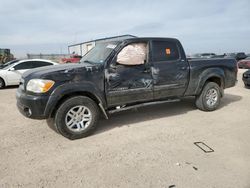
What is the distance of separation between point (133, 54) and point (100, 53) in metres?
0.78

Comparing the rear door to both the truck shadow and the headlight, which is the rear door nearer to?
the truck shadow

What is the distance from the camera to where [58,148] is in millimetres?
3701

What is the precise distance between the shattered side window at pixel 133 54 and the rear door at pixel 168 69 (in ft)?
0.79

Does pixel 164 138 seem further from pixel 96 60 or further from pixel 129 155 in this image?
pixel 96 60

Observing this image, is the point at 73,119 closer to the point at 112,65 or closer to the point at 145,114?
the point at 112,65

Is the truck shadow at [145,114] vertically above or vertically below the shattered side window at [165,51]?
below

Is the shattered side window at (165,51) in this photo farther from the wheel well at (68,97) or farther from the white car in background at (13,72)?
the white car in background at (13,72)

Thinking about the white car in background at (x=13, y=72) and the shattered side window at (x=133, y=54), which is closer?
the shattered side window at (x=133, y=54)

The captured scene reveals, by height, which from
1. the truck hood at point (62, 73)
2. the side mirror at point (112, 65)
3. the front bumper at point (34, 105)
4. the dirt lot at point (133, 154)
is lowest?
the dirt lot at point (133, 154)

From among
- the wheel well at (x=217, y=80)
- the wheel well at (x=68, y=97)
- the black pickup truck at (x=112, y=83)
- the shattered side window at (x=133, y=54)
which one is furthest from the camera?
the wheel well at (x=217, y=80)

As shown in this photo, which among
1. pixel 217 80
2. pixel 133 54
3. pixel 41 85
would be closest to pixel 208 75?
pixel 217 80

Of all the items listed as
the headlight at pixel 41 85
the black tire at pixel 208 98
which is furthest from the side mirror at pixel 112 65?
the black tire at pixel 208 98

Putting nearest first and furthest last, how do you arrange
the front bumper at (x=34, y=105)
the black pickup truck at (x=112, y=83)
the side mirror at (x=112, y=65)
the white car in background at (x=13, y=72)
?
the front bumper at (x=34, y=105)
the black pickup truck at (x=112, y=83)
the side mirror at (x=112, y=65)
the white car in background at (x=13, y=72)

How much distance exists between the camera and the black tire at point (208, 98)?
5.71m
